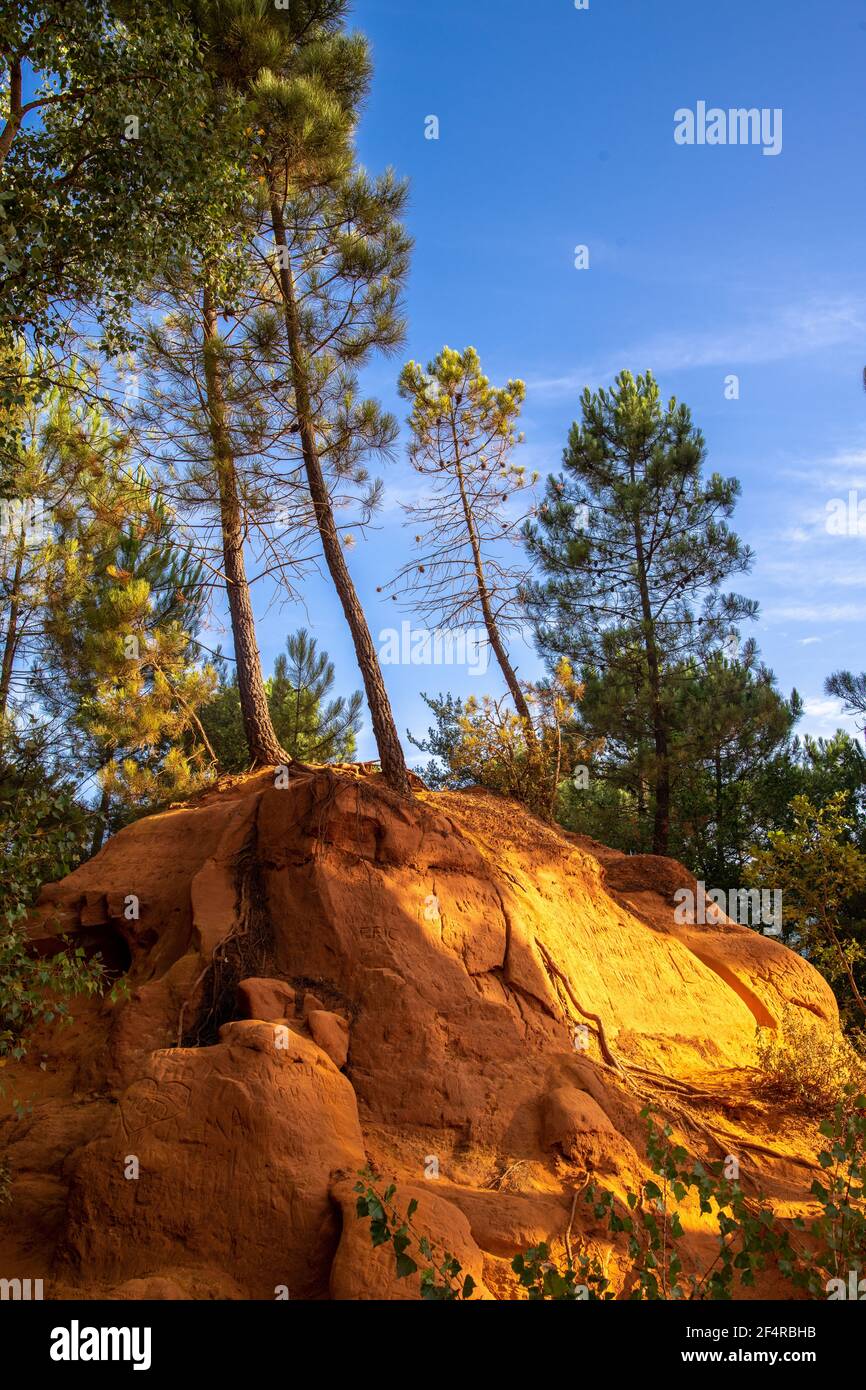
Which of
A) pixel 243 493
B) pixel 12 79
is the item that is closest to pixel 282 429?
pixel 243 493

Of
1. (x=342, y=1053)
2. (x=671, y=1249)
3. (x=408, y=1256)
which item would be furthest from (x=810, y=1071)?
(x=408, y=1256)

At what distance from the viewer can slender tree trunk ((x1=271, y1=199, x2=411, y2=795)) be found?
11.9 m

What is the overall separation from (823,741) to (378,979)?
21.0m

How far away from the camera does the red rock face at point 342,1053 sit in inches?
251

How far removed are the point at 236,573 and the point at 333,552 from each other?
109 inches

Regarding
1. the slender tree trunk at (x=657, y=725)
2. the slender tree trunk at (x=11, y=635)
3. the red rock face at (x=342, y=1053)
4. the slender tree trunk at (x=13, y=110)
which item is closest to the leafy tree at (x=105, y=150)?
the slender tree trunk at (x=13, y=110)

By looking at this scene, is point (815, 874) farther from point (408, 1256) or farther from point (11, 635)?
point (11, 635)

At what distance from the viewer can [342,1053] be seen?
790cm

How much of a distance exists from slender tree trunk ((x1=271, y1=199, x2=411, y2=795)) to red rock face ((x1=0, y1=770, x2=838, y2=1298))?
0.46 m

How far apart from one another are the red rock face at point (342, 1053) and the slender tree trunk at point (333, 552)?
0.46 metres

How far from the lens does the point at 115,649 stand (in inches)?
689

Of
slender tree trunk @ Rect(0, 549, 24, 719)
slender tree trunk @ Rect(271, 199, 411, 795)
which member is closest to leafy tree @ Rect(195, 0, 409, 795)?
slender tree trunk @ Rect(271, 199, 411, 795)

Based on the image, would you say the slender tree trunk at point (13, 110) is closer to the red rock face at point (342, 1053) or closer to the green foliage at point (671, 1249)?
the red rock face at point (342, 1053)

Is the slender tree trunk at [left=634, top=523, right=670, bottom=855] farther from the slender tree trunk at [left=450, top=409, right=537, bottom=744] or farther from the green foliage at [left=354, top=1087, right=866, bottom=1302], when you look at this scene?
the green foliage at [left=354, top=1087, right=866, bottom=1302]
